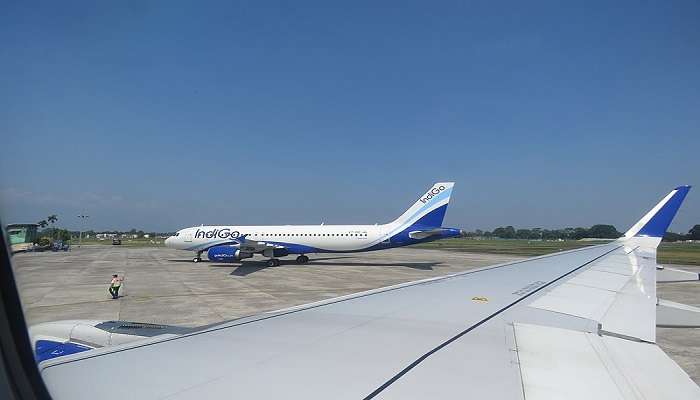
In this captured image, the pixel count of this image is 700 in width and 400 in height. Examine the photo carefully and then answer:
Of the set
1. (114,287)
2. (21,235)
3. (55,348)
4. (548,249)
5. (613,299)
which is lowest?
(114,287)

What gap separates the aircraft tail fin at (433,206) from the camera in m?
26.1

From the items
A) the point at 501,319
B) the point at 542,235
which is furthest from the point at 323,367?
the point at 542,235

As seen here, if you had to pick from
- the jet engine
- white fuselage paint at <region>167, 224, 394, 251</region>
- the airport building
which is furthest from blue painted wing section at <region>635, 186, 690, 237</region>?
the jet engine

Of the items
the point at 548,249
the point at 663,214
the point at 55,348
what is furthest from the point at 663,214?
the point at 548,249

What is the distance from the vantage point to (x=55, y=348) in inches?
116

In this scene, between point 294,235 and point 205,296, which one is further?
point 294,235

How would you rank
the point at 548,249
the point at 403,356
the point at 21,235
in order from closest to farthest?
the point at 21,235
the point at 403,356
the point at 548,249

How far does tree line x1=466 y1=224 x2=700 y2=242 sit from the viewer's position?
46.4 m

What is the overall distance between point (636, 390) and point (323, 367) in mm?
1499

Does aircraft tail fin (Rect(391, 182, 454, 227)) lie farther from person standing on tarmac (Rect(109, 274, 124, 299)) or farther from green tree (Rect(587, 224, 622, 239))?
green tree (Rect(587, 224, 622, 239))

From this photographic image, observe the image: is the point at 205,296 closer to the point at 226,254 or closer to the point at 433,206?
the point at 226,254

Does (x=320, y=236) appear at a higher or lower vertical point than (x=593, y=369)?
higher

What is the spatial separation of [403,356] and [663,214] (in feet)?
26.8

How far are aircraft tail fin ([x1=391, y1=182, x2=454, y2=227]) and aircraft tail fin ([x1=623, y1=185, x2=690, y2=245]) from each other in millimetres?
17029
